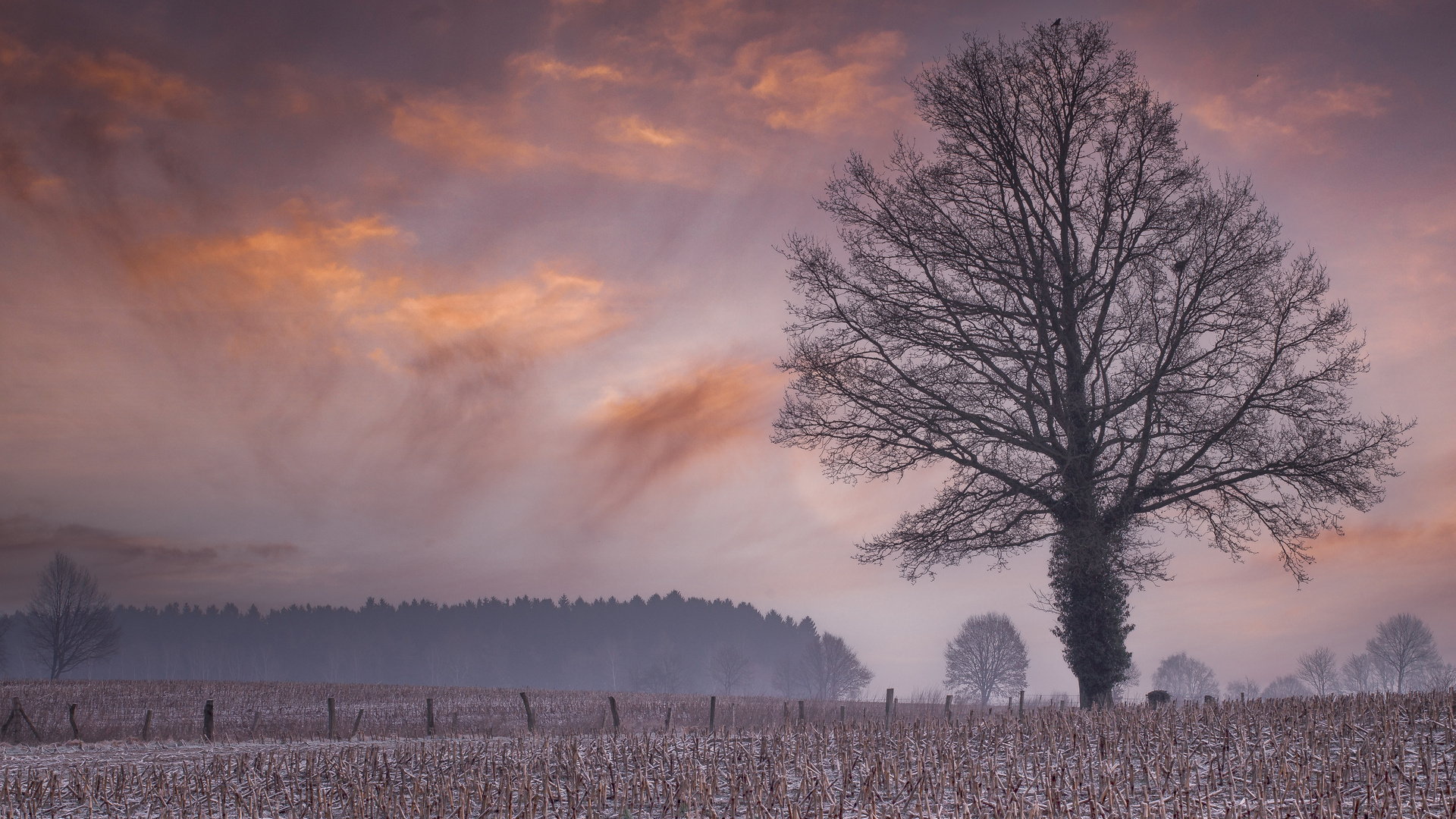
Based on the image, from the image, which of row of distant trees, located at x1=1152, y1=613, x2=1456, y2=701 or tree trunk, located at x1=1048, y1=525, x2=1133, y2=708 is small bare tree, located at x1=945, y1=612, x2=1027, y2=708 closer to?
row of distant trees, located at x1=1152, y1=613, x2=1456, y2=701

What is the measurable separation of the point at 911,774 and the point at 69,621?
302ft

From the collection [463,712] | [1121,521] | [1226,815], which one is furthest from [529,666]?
[1226,815]

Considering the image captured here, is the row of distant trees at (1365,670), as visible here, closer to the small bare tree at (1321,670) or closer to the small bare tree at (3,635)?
the small bare tree at (1321,670)

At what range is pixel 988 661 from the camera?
251ft

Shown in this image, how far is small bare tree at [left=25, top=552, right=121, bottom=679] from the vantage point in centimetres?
7469

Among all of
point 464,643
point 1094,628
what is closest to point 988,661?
point 1094,628

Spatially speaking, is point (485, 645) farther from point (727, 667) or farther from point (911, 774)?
point (911, 774)

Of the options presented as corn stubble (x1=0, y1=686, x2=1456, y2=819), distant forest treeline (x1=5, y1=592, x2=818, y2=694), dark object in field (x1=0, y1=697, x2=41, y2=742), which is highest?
corn stubble (x1=0, y1=686, x2=1456, y2=819)

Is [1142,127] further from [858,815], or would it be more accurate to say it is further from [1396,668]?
[1396,668]

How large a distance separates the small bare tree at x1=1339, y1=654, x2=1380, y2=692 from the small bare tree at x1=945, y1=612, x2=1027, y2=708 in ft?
179

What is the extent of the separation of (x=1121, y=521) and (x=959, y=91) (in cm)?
1021

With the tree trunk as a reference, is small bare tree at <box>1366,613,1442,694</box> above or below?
below

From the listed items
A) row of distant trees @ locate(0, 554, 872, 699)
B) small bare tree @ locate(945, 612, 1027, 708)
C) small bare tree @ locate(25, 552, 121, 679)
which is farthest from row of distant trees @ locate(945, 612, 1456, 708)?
small bare tree @ locate(25, 552, 121, 679)

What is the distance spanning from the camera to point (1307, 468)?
16.9 metres
